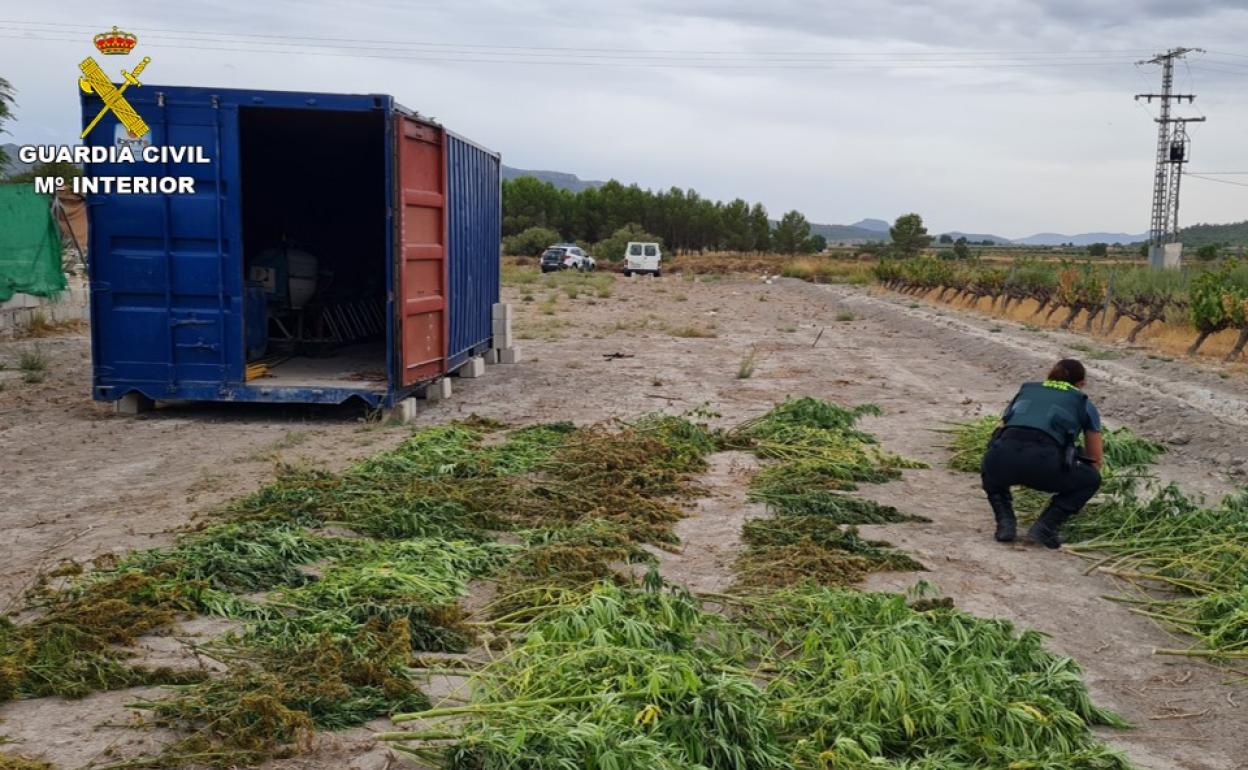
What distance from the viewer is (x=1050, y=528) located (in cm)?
770

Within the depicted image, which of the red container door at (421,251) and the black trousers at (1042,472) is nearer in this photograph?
the black trousers at (1042,472)

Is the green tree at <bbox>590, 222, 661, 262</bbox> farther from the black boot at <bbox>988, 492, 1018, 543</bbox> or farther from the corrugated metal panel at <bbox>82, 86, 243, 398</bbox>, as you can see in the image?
the black boot at <bbox>988, 492, 1018, 543</bbox>

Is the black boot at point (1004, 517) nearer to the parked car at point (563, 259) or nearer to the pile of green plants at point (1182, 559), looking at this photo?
the pile of green plants at point (1182, 559)

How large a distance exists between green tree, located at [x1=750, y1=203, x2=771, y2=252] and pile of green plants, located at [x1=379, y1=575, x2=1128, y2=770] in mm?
104417

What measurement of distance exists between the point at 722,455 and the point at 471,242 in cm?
619

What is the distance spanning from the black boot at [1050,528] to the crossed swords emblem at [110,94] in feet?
30.0

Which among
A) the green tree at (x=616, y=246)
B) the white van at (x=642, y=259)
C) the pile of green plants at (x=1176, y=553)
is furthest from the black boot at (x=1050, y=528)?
the green tree at (x=616, y=246)

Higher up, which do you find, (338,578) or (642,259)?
(642,259)

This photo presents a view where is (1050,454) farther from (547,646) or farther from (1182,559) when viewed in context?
(547,646)

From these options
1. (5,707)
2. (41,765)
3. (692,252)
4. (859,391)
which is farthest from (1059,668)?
(692,252)

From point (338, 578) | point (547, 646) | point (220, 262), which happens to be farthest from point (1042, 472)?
point (220, 262)

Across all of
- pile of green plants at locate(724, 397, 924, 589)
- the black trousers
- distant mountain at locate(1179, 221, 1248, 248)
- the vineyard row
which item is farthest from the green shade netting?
distant mountain at locate(1179, 221, 1248, 248)

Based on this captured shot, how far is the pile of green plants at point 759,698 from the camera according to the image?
405cm

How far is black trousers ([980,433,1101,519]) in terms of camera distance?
24.8ft
